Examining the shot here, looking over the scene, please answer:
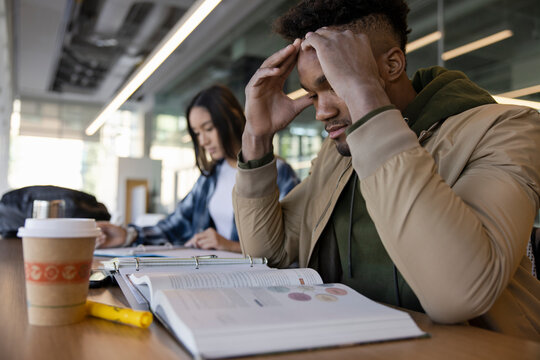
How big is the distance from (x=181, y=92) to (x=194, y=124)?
513 centimetres

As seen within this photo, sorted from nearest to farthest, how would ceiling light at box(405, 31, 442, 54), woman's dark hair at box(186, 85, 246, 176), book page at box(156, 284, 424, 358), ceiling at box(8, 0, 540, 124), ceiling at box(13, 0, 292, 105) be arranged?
1. book page at box(156, 284, 424, 358)
2. woman's dark hair at box(186, 85, 246, 176)
3. ceiling at box(8, 0, 540, 124)
4. ceiling light at box(405, 31, 442, 54)
5. ceiling at box(13, 0, 292, 105)

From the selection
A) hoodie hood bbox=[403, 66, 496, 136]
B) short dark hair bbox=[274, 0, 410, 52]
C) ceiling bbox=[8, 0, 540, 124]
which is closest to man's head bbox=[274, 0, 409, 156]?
short dark hair bbox=[274, 0, 410, 52]

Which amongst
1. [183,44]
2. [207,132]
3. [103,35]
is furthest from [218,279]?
[103,35]

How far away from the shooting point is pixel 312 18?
1.17 metres

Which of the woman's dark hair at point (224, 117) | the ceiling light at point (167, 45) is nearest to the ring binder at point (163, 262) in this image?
the woman's dark hair at point (224, 117)

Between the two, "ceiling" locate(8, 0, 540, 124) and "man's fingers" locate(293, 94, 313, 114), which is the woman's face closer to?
"ceiling" locate(8, 0, 540, 124)

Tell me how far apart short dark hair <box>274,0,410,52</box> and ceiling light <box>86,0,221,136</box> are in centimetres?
95

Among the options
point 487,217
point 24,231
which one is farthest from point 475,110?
point 24,231

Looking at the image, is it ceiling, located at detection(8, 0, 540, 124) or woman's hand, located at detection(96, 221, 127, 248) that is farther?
ceiling, located at detection(8, 0, 540, 124)

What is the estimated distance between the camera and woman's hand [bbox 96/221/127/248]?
1.67m

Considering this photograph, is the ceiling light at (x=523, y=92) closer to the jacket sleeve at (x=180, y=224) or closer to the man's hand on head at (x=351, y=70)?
the jacket sleeve at (x=180, y=224)

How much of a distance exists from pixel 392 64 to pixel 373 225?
427mm

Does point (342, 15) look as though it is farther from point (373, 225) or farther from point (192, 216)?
point (192, 216)

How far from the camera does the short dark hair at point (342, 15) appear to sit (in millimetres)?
1146
